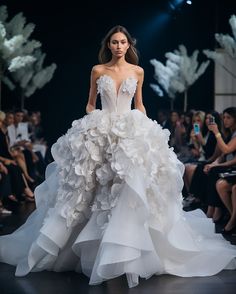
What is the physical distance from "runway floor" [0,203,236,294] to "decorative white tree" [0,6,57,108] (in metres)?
8.69

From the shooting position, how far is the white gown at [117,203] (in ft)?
13.2

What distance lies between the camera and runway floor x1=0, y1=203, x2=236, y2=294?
151 inches

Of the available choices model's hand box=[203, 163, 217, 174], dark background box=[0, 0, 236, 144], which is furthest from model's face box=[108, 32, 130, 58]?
dark background box=[0, 0, 236, 144]

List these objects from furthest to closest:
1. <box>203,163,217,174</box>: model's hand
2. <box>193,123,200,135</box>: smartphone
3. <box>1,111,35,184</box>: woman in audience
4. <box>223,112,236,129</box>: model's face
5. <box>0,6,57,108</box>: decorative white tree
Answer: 1. <box>0,6,57,108</box>: decorative white tree
2. <box>1,111,35,184</box>: woman in audience
3. <box>193,123,200,135</box>: smartphone
4. <box>203,163,217,174</box>: model's hand
5. <box>223,112,236,129</box>: model's face

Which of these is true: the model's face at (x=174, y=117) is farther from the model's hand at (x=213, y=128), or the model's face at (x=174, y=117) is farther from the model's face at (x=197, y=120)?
the model's hand at (x=213, y=128)

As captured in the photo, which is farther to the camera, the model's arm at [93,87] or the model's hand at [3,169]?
the model's hand at [3,169]

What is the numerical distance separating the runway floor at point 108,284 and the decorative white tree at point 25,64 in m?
8.69

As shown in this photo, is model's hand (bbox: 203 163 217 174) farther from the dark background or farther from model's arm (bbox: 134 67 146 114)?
the dark background

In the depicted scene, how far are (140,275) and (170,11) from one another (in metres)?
13.1

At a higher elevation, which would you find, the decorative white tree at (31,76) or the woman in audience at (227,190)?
the decorative white tree at (31,76)

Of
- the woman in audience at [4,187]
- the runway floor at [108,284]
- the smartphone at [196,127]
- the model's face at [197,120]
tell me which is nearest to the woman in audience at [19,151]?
the woman in audience at [4,187]

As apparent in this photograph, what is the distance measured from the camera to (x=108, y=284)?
4.03m

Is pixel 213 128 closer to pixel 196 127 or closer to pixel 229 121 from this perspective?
pixel 229 121

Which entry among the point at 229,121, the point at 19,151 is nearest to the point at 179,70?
the point at 19,151
